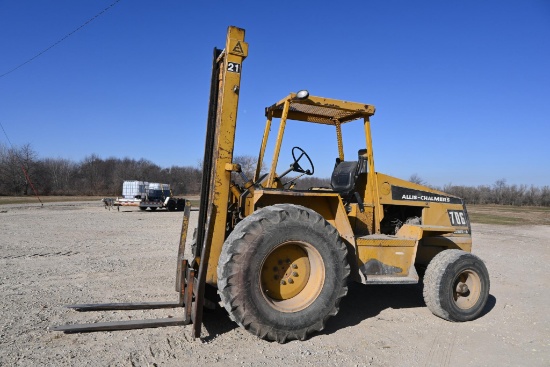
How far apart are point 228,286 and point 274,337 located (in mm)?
780

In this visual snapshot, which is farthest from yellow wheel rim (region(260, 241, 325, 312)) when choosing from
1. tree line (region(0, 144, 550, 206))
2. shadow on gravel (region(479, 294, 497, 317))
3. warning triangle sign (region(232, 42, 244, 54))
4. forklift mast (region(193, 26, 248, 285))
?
tree line (region(0, 144, 550, 206))

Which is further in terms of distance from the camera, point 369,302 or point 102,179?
point 102,179

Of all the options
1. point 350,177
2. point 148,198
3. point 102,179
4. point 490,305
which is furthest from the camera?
point 102,179

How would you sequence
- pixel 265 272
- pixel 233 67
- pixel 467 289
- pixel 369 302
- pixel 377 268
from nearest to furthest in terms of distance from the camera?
pixel 233 67 → pixel 265 272 → pixel 377 268 → pixel 467 289 → pixel 369 302

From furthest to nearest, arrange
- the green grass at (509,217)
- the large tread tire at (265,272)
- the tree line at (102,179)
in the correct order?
the tree line at (102,179) < the green grass at (509,217) < the large tread tire at (265,272)

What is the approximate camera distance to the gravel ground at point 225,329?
12.7 feet

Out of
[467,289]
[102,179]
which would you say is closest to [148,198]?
[467,289]

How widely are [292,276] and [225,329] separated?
985mm

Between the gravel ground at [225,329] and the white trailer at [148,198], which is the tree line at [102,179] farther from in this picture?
the gravel ground at [225,329]

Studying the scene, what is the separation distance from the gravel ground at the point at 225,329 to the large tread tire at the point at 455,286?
180 mm

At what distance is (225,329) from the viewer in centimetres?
458

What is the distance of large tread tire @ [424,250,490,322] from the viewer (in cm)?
532

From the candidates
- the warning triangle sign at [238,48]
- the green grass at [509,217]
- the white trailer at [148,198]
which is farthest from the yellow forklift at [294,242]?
the white trailer at [148,198]

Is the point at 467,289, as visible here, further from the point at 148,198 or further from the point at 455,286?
the point at 148,198
